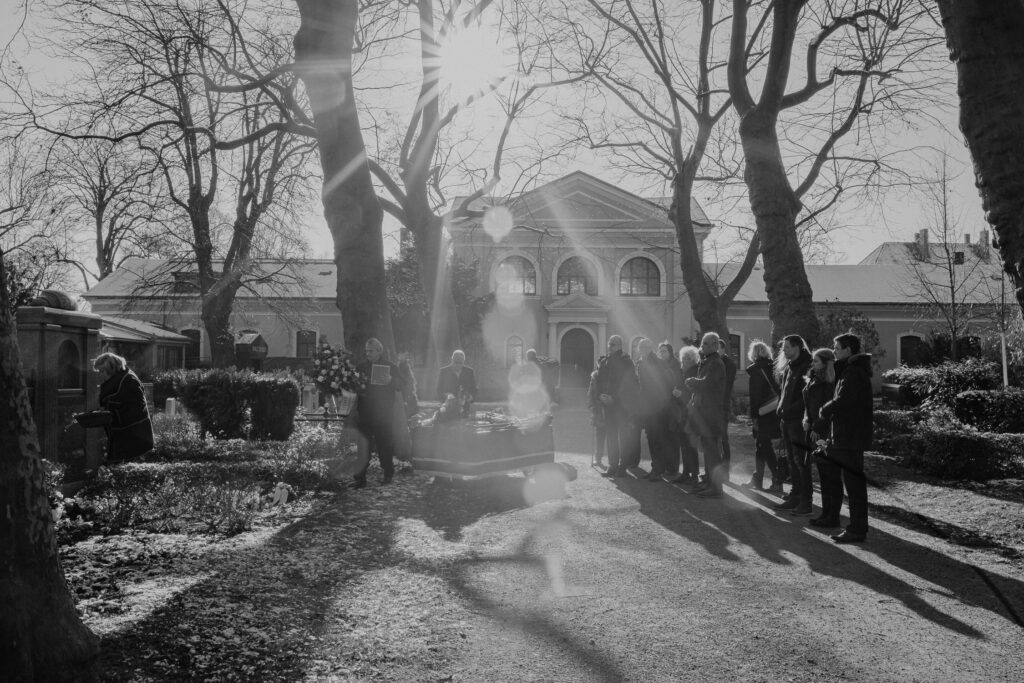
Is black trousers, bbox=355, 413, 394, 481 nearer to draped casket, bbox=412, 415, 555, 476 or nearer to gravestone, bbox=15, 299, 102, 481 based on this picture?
draped casket, bbox=412, 415, 555, 476

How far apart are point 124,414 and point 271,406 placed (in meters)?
5.77

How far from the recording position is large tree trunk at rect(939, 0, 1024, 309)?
560 cm

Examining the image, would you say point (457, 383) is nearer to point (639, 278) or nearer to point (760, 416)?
point (760, 416)

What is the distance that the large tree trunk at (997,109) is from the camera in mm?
5602

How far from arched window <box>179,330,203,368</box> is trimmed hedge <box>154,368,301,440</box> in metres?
28.0

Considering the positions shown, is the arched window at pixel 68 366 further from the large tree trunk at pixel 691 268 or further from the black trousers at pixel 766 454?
the large tree trunk at pixel 691 268

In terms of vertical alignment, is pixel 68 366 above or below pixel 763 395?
above

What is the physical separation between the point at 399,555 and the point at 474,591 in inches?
43.7

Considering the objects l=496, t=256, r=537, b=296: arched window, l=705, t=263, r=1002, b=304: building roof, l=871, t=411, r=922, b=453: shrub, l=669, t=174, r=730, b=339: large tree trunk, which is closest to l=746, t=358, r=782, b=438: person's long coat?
l=871, t=411, r=922, b=453: shrub

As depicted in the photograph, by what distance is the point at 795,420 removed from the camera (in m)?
8.19

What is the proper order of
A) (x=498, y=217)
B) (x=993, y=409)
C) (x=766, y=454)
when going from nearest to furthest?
1. (x=766, y=454)
2. (x=993, y=409)
3. (x=498, y=217)

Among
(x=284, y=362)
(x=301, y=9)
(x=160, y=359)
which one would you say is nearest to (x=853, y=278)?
(x=284, y=362)

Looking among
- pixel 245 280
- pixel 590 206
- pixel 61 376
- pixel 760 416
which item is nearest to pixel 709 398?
pixel 760 416

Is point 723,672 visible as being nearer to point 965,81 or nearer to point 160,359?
point 965,81
